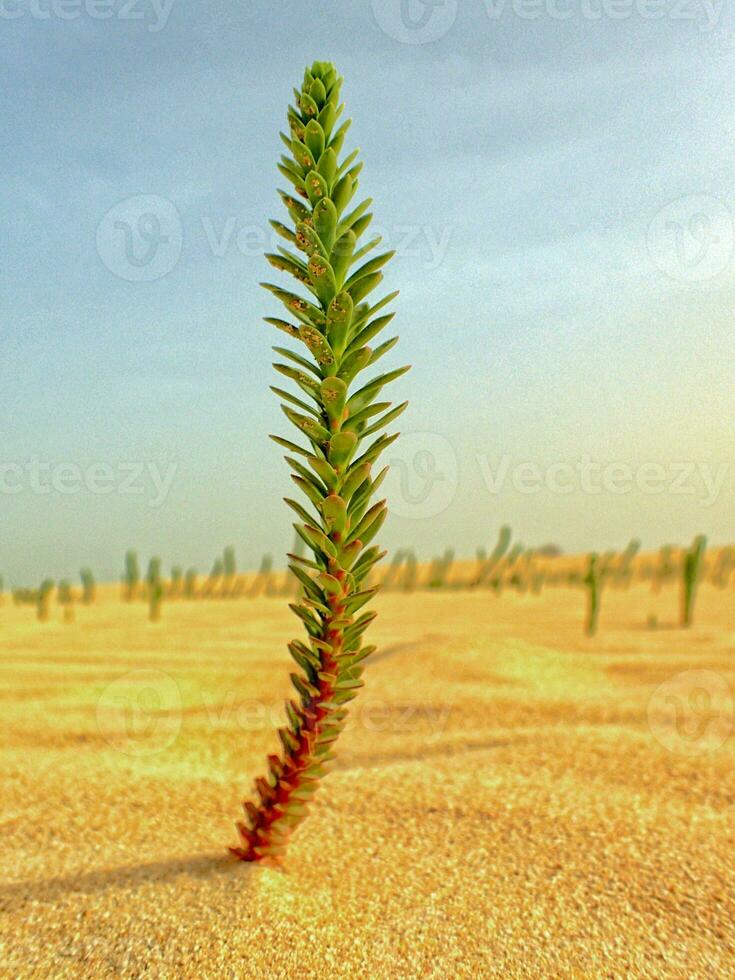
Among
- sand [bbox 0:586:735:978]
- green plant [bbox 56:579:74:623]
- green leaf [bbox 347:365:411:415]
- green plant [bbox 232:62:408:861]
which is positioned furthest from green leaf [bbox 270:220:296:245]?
green plant [bbox 56:579:74:623]

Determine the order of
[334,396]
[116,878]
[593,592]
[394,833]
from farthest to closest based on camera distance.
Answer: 1. [593,592]
2. [394,833]
3. [116,878]
4. [334,396]

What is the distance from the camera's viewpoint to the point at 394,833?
1.70 m

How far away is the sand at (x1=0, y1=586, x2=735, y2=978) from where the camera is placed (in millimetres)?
1229

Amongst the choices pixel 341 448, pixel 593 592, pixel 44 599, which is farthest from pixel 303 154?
pixel 44 599

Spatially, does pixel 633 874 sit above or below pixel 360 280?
below

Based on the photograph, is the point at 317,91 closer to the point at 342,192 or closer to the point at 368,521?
the point at 342,192

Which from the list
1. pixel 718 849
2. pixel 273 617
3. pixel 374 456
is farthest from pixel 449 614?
pixel 374 456

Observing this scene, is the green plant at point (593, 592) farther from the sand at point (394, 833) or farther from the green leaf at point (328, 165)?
the green leaf at point (328, 165)

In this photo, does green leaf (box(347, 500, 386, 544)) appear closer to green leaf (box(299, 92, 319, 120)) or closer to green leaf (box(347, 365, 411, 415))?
green leaf (box(347, 365, 411, 415))

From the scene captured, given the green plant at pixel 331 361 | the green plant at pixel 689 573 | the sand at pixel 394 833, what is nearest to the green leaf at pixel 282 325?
the green plant at pixel 331 361

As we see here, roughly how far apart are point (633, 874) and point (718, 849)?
242 mm

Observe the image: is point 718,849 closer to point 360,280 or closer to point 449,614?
point 360,280

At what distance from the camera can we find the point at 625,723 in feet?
9.84

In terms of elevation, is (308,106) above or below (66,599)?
above
